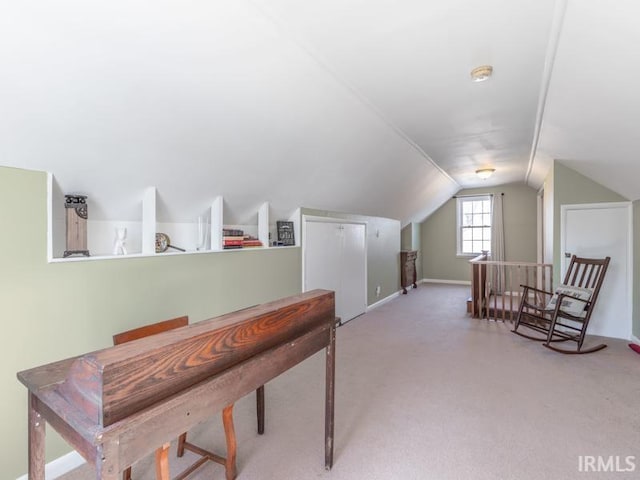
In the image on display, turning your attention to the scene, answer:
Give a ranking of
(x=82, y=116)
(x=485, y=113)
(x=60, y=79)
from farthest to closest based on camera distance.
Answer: (x=485, y=113), (x=82, y=116), (x=60, y=79)

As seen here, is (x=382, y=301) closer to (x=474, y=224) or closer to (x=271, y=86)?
(x=474, y=224)

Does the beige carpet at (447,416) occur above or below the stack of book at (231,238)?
below

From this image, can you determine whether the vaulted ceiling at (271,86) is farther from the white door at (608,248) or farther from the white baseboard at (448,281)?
the white baseboard at (448,281)

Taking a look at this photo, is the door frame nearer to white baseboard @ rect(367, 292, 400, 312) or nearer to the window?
white baseboard @ rect(367, 292, 400, 312)

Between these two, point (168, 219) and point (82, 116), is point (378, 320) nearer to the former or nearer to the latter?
point (168, 219)

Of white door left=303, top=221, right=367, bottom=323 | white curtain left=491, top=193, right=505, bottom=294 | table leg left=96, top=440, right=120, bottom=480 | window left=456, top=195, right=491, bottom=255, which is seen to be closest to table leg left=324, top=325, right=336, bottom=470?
table leg left=96, top=440, right=120, bottom=480

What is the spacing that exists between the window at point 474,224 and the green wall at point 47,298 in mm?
7165

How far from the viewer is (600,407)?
2.41 meters

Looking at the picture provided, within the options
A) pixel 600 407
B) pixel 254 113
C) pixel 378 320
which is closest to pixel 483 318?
pixel 378 320

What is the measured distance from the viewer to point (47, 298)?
181 cm

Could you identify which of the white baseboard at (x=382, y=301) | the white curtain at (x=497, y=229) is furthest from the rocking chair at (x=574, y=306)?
the white curtain at (x=497, y=229)

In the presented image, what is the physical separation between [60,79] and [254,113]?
1.06 m

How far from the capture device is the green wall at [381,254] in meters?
5.56

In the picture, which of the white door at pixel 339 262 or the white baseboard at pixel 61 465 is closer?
the white baseboard at pixel 61 465
